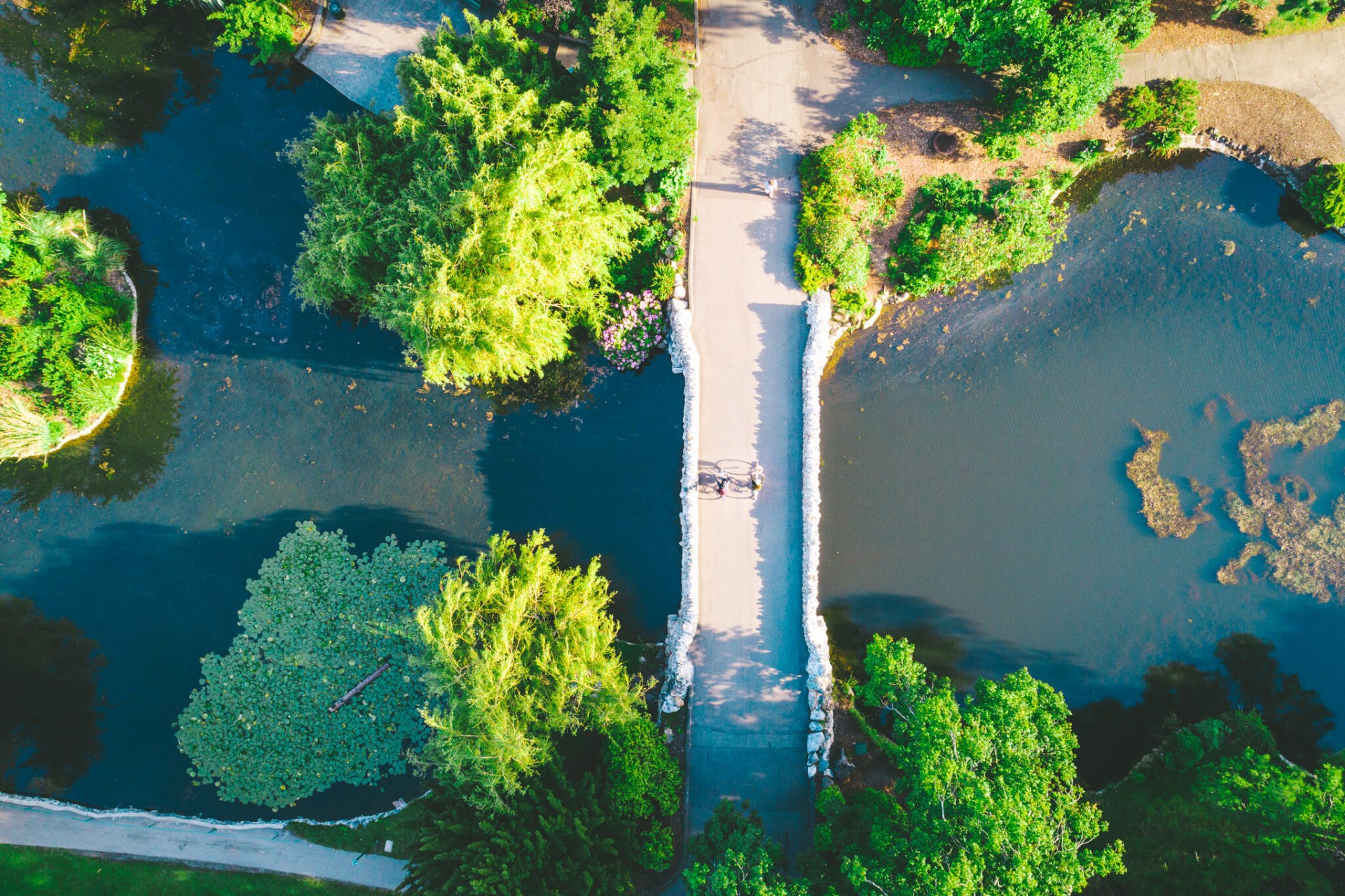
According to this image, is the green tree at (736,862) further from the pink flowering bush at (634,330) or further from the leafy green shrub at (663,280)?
the leafy green shrub at (663,280)

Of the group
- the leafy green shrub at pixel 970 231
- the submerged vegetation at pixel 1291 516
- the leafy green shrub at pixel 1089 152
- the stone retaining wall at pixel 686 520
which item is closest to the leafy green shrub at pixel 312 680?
the stone retaining wall at pixel 686 520

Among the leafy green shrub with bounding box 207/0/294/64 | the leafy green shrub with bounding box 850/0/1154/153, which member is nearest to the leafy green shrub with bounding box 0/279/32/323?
the leafy green shrub with bounding box 207/0/294/64

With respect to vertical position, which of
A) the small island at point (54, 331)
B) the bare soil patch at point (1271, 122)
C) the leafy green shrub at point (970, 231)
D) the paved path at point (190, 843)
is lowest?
the paved path at point (190, 843)

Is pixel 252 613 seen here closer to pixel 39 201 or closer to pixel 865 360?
pixel 39 201

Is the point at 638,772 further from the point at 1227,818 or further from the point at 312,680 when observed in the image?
the point at 1227,818

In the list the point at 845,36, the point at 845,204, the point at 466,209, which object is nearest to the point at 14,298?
the point at 466,209
